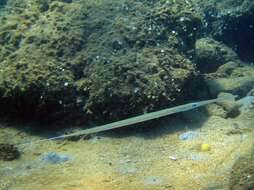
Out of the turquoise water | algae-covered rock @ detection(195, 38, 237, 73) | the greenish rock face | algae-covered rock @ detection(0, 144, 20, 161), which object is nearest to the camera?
the turquoise water

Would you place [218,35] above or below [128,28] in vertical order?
below

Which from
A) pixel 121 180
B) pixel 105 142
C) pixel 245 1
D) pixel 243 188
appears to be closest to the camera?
pixel 243 188

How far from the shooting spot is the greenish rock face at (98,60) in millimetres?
7418

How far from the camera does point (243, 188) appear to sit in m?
4.77

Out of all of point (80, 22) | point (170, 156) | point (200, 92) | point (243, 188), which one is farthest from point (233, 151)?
point (80, 22)

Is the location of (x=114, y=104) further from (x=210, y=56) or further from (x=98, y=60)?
(x=210, y=56)

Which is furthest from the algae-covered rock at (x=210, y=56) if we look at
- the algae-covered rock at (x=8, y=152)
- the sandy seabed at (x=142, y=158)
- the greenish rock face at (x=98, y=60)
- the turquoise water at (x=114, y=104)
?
the algae-covered rock at (x=8, y=152)

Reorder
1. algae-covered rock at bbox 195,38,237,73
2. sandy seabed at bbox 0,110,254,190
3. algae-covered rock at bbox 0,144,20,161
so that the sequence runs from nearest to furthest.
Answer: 1. sandy seabed at bbox 0,110,254,190
2. algae-covered rock at bbox 0,144,20,161
3. algae-covered rock at bbox 195,38,237,73

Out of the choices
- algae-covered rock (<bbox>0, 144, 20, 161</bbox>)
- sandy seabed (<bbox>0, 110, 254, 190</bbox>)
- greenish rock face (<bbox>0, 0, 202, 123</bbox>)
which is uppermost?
greenish rock face (<bbox>0, 0, 202, 123</bbox>)

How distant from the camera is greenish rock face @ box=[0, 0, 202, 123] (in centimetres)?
742

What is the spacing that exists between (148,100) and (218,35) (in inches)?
249

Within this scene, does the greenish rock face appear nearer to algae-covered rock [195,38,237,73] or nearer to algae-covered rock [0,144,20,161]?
algae-covered rock [0,144,20,161]

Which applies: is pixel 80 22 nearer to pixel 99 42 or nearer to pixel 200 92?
pixel 99 42

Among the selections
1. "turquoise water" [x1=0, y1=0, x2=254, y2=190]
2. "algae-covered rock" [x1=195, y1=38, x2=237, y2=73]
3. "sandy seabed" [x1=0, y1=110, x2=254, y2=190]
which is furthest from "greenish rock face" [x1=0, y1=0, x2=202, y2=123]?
"algae-covered rock" [x1=195, y1=38, x2=237, y2=73]
